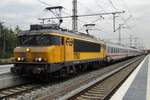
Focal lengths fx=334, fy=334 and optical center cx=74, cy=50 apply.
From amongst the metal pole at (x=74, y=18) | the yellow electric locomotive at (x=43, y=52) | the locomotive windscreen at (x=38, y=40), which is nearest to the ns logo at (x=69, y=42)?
the yellow electric locomotive at (x=43, y=52)

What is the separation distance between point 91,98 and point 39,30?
639cm

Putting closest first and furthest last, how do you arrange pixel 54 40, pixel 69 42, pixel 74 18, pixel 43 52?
pixel 43 52, pixel 54 40, pixel 69 42, pixel 74 18

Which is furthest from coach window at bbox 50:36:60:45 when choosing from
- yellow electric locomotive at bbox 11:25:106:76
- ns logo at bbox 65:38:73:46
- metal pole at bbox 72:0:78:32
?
metal pole at bbox 72:0:78:32

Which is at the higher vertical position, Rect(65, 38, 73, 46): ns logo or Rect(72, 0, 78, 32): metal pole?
Rect(72, 0, 78, 32): metal pole

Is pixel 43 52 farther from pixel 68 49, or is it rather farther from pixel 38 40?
pixel 68 49

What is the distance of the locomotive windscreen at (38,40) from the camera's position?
17.5 m

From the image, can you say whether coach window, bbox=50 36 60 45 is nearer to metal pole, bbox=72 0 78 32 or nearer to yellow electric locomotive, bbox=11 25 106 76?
yellow electric locomotive, bbox=11 25 106 76

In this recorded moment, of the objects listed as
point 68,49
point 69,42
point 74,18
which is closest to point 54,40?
point 68,49

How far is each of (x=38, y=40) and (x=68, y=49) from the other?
2.23 metres

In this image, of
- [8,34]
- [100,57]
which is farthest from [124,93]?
[8,34]

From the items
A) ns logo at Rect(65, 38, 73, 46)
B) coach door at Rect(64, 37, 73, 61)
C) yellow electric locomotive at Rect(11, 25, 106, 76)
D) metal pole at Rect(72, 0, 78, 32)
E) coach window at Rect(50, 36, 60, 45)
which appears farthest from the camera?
metal pole at Rect(72, 0, 78, 32)

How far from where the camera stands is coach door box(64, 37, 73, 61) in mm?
18828

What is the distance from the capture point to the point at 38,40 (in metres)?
17.8

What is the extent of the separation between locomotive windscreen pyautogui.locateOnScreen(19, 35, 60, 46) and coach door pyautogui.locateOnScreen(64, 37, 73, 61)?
3.73 feet
